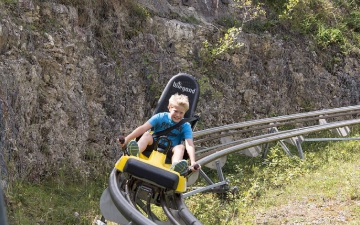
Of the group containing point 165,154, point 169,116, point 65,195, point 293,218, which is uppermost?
point 169,116

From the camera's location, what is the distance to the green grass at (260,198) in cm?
537

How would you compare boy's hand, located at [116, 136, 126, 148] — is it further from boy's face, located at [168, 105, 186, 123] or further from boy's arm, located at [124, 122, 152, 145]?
boy's face, located at [168, 105, 186, 123]

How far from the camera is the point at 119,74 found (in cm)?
877

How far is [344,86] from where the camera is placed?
13.5 m

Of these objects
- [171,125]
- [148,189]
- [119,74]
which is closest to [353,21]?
[119,74]

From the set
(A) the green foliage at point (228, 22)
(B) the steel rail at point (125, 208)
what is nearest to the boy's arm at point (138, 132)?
(B) the steel rail at point (125, 208)

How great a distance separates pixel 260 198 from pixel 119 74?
371 centimetres

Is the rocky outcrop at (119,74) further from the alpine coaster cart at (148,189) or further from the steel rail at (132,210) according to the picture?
the steel rail at (132,210)

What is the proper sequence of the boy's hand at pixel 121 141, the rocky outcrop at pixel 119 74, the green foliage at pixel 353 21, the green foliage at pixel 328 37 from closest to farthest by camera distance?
the boy's hand at pixel 121 141, the rocky outcrop at pixel 119 74, the green foliage at pixel 328 37, the green foliage at pixel 353 21

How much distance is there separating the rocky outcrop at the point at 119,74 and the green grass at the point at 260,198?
0.41m

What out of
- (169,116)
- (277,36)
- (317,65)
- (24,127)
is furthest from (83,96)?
(317,65)

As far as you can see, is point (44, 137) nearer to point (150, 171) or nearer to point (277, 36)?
point (150, 171)

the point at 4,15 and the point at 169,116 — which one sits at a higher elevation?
the point at 4,15

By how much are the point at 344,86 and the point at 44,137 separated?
9507 millimetres
